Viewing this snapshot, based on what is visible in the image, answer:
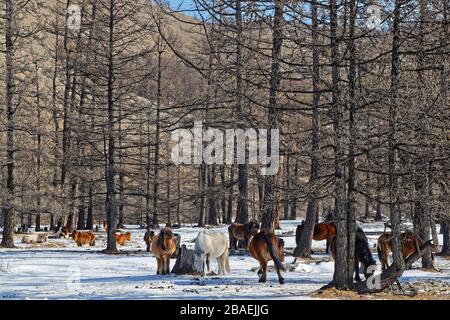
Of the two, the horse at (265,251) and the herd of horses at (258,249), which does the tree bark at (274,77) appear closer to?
the horse at (265,251)

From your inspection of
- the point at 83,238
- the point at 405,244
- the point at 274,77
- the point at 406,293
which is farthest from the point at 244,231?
the point at 274,77

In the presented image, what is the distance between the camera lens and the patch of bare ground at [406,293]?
10664mm

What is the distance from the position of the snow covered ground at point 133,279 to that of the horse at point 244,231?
1.28 meters

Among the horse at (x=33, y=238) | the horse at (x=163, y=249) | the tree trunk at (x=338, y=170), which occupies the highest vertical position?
the tree trunk at (x=338, y=170)

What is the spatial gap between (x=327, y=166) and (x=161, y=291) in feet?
12.3

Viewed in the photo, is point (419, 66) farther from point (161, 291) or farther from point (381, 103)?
point (161, 291)

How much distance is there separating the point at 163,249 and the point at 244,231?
668 cm

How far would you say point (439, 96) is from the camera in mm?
10625

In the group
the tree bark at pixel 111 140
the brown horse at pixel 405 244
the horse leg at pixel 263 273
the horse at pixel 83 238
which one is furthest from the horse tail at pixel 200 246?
the horse at pixel 83 238

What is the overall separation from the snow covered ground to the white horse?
32 centimetres

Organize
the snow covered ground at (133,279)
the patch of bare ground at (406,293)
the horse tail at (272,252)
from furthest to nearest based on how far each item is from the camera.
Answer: the horse tail at (272,252), the snow covered ground at (133,279), the patch of bare ground at (406,293)

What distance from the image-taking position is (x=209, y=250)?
1459 centimetres

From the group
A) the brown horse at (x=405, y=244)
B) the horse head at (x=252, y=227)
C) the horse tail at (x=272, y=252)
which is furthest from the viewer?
the horse head at (x=252, y=227)
